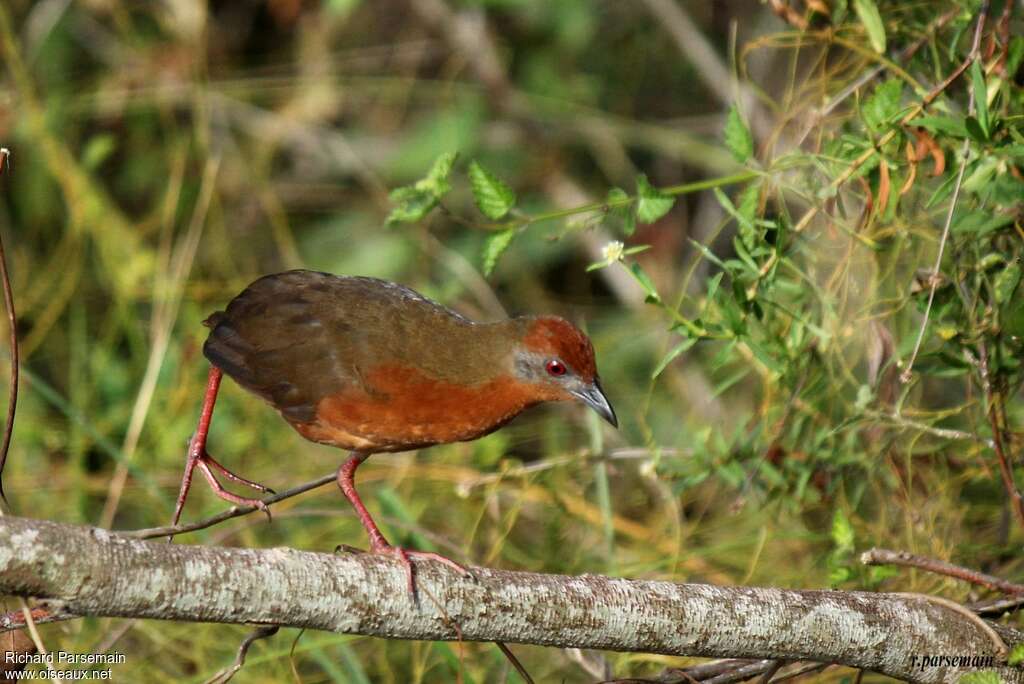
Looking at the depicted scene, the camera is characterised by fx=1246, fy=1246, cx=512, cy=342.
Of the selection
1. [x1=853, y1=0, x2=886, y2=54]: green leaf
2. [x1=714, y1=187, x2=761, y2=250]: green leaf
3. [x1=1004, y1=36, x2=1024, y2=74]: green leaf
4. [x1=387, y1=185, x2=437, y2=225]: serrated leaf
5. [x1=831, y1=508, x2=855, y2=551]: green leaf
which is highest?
[x1=853, y1=0, x2=886, y2=54]: green leaf

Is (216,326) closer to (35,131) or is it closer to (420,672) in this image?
(420,672)

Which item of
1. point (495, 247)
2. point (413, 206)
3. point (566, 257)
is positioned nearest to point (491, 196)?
point (495, 247)

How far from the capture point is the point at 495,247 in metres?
3.21

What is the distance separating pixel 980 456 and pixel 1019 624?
54cm

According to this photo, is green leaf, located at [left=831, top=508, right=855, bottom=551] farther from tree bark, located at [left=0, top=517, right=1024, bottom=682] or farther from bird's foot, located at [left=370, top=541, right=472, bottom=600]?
bird's foot, located at [left=370, top=541, right=472, bottom=600]

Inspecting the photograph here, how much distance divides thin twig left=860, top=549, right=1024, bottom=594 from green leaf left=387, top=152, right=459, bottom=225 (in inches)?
53.5

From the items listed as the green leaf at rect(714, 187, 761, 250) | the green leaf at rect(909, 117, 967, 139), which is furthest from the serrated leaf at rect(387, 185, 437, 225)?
the green leaf at rect(909, 117, 967, 139)

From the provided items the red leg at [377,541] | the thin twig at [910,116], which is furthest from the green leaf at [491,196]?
the thin twig at [910,116]

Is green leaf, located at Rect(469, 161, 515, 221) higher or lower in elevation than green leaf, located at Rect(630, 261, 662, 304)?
higher

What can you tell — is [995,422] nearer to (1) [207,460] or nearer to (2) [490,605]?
(2) [490,605]

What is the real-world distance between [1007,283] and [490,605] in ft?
5.17

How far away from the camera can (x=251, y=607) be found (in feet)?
7.32

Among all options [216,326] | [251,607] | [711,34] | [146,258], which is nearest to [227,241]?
[146,258]

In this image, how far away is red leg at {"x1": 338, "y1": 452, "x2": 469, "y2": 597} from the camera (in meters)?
2.47
